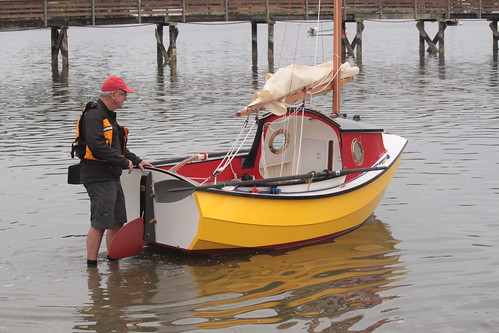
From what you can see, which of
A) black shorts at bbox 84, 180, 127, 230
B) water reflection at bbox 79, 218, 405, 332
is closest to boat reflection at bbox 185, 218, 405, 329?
water reflection at bbox 79, 218, 405, 332

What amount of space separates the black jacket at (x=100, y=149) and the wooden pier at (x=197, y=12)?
2522cm

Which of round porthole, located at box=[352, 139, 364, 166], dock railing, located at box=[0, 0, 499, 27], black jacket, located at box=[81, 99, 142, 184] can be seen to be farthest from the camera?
dock railing, located at box=[0, 0, 499, 27]

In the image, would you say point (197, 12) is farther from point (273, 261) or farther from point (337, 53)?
point (273, 261)

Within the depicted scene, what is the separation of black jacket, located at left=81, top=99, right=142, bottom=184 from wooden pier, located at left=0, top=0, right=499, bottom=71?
2522 cm

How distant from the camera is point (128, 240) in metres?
9.95

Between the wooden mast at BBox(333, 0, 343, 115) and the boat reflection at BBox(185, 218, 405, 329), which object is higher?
the wooden mast at BBox(333, 0, 343, 115)

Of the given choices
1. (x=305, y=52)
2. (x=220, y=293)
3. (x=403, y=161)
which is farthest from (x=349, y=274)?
(x=305, y=52)

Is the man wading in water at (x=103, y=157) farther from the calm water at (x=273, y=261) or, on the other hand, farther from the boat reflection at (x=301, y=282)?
the boat reflection at (x=301, y=282)

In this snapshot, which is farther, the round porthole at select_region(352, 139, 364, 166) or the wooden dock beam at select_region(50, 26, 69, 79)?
the wooden dock beam at select_region(50, 26, 69, 79)

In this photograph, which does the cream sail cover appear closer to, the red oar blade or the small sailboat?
the small sailboat

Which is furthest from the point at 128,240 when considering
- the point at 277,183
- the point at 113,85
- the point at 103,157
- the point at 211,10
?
the point at 211,10

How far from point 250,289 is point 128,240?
161 cm

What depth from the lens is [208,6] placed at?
3944cm

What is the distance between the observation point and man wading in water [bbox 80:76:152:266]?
9.27m
